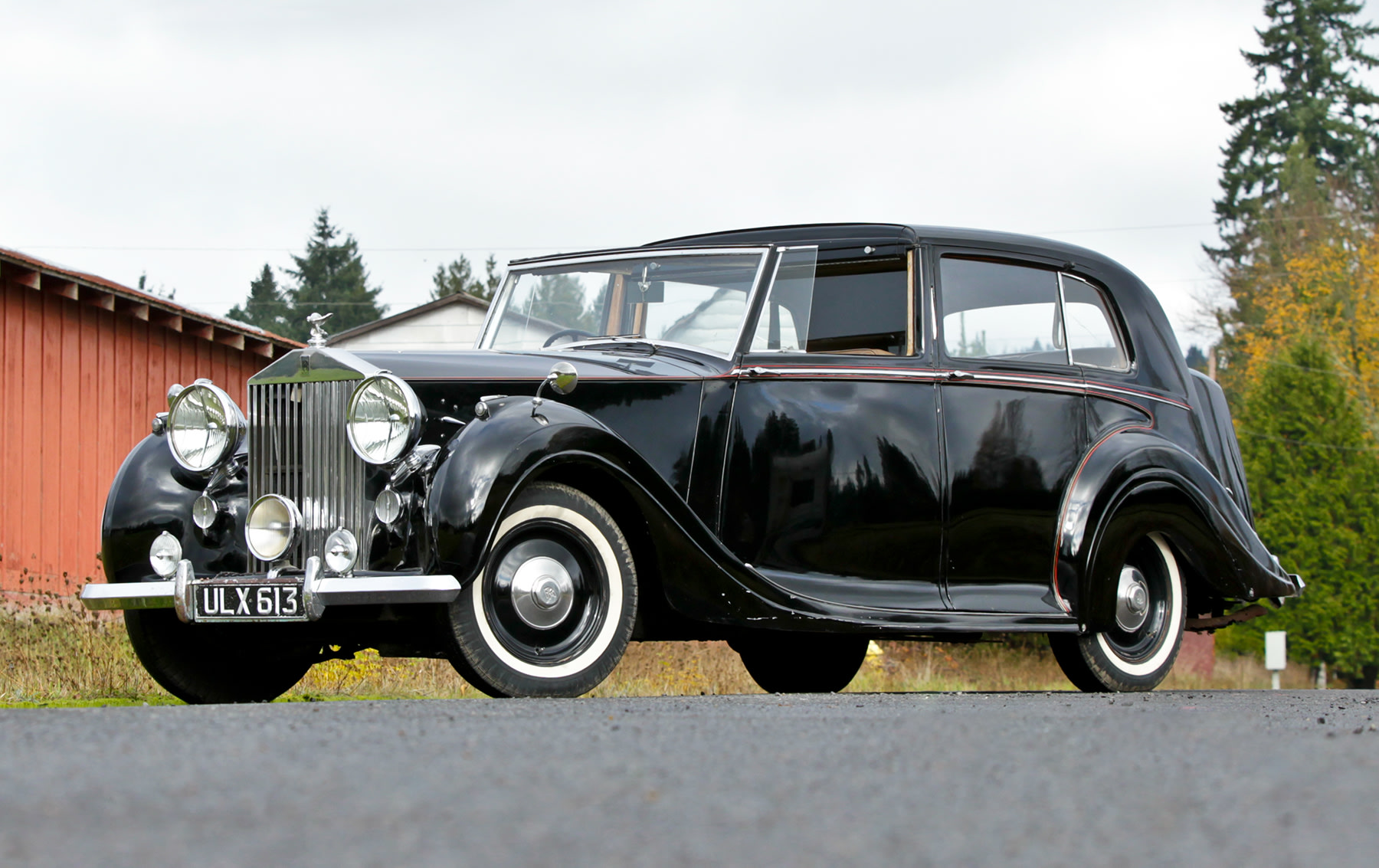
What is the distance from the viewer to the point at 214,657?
6.15 metres

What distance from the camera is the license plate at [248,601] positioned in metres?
5.15

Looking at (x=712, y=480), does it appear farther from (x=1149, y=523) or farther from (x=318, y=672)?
(x=318, y=672)

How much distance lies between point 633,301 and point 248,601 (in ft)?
8.30

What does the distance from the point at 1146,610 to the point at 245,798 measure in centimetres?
557

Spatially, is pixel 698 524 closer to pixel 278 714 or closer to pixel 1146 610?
pixel 278 714

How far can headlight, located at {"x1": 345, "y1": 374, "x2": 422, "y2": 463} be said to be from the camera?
18.0ft

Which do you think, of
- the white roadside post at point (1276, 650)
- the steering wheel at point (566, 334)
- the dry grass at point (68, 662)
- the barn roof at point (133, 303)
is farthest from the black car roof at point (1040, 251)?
the white roadside post at point (1276, 650)

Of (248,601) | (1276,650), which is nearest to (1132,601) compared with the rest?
(248,601)

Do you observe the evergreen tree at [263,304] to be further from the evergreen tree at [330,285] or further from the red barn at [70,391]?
the red barn at [70,391]

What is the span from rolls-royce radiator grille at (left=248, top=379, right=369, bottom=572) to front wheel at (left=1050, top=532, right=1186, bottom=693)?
3214 millimetres

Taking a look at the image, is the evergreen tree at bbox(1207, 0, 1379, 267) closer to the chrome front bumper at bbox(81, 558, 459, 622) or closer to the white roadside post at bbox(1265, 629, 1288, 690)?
the white roadside post at bbox(1265, 629, 1288, 690)

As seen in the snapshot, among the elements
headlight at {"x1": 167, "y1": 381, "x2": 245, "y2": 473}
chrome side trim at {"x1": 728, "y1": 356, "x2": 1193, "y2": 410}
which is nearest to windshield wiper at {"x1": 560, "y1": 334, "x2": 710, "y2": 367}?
chrome side trim at {"x1": 728, "y1": 356, "x2": 1193, "y2": 410}

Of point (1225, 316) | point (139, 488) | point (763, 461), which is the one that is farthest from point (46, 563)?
point (1225, 316)

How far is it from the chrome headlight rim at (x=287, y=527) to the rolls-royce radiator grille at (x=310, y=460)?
3cm
